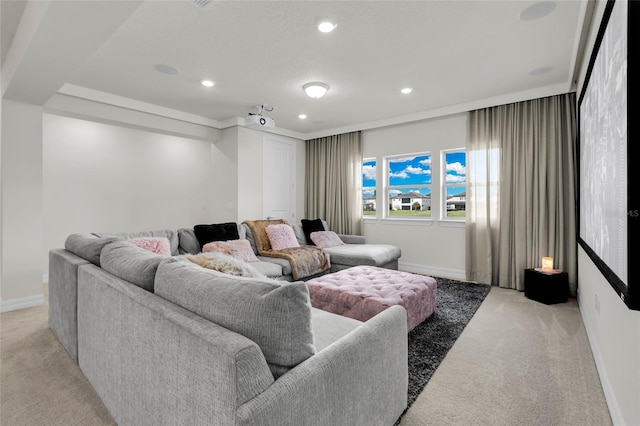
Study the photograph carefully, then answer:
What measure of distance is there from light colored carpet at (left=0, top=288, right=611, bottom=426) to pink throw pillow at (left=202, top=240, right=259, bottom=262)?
149cm

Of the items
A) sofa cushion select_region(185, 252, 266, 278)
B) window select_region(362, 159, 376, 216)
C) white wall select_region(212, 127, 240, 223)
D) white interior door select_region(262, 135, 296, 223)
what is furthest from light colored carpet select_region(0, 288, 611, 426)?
white interior door select_region(262, 135, 296, 223)

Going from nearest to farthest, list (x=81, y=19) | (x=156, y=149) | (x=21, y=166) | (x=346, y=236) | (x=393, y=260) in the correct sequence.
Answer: (x=81, y=19)
(x=21, y=166)
(x=393, y=260)
(x=346, y=236)
(x=156, y=149)

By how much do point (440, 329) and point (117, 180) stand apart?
18.0ft

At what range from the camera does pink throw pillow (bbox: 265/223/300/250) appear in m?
4.27

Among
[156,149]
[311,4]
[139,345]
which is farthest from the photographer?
[156,149]

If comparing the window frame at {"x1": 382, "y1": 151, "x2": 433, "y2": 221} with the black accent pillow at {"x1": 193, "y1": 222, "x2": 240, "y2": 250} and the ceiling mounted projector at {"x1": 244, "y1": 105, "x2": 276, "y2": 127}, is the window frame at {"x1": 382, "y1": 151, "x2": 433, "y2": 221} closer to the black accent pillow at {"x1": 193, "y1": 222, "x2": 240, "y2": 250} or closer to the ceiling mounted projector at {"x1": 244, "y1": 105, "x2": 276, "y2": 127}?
the ceiling mounted projector at {"x1": 244, "y1": 105, "x2": 276, "y2": 127}

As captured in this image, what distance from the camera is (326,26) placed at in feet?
8.12

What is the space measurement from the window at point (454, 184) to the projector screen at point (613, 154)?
2.72m

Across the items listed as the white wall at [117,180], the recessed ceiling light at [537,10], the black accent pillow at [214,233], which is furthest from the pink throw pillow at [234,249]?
the recessed ceiling light at [537,10]

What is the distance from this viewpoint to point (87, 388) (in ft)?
6.29

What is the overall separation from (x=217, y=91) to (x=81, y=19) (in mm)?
2117

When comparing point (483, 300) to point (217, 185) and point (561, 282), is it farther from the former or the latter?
point (217, 185)

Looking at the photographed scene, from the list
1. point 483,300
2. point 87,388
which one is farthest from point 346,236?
point 87,388

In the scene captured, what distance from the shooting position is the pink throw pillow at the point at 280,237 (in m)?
4.27
